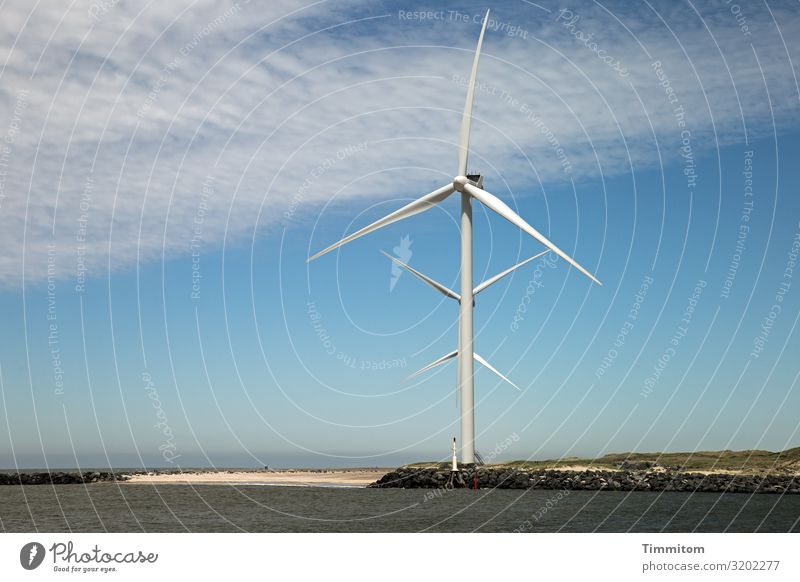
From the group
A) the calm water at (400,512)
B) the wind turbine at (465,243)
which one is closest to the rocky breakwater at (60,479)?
the calm water at (400,512)

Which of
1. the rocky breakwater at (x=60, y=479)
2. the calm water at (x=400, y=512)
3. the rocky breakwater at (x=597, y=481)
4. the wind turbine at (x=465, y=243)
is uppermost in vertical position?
the wind turbine at (x=465, y=243)

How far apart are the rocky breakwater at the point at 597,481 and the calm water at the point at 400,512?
2604 millimetres

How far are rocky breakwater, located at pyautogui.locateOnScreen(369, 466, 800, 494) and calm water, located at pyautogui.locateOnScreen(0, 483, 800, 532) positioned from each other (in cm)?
260

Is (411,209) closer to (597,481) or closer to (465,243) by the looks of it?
(465,243)

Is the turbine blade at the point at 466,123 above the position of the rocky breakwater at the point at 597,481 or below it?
above

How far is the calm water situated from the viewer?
199 ft

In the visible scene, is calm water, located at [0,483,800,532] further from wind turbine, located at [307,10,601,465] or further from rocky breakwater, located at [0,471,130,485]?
rocky breakwater, located at [0,471,130,485]

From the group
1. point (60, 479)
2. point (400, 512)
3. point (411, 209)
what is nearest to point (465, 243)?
point (411, 209)

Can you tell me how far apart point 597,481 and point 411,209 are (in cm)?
4303

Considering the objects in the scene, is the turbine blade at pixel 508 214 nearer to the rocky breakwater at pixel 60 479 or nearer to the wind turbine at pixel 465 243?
the wind turbine at pixel 465 243

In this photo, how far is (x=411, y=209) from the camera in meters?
79.8

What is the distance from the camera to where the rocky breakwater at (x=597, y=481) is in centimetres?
9681
